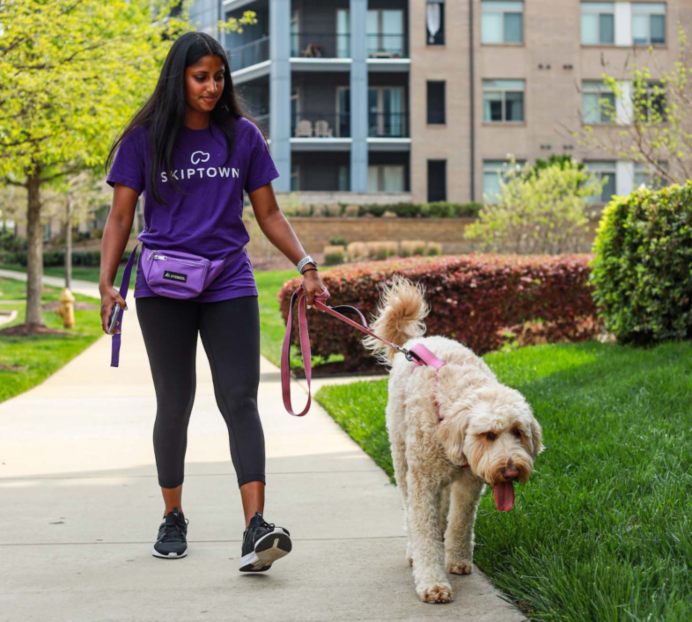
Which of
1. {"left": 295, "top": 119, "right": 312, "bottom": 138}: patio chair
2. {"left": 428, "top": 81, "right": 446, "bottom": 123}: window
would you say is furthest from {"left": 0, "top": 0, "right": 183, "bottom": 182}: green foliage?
{"left": 428, "top": 81, "right": 446, "bottom": 123}: window

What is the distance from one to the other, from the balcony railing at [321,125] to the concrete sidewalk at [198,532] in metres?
34.8

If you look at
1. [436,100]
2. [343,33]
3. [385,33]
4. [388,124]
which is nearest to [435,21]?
[385,33]

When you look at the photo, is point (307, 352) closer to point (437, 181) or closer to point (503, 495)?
point (503, 495)

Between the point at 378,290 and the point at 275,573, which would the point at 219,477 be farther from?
→ the point at 378,290

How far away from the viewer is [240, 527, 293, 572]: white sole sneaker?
458 centimetres

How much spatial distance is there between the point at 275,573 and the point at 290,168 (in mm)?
39924

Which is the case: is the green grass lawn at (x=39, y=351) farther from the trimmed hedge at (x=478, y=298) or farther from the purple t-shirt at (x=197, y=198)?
the purple t-shirt at (x=197, y=198)

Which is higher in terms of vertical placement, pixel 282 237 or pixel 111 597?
pixel 282 237

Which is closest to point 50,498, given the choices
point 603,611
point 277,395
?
point 603,611

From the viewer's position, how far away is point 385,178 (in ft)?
148

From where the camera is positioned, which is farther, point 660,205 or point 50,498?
point 660,205

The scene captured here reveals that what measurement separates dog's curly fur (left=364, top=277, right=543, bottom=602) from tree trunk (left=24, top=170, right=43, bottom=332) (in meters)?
16.9

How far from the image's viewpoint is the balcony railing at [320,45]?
44406 millimetres

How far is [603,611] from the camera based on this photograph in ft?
12.2
